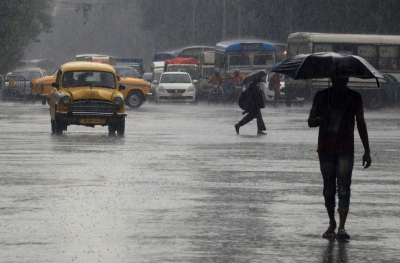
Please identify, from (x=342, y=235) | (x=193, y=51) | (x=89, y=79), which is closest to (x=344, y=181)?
(x=342, y=235)

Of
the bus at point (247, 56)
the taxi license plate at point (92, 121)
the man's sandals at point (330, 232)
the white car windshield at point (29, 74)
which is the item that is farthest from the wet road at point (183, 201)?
the white car windshield at point (29, 74)

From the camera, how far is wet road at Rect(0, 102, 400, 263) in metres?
10.2

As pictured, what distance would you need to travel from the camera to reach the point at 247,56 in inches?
2223

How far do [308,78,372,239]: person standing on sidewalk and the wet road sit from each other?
14.9 inches

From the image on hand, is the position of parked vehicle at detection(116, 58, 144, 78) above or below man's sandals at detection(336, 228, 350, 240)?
below

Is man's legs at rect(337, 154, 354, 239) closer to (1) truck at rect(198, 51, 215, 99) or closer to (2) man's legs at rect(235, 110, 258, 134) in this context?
(2) man's legs at rect(235, 110, 258, 134)

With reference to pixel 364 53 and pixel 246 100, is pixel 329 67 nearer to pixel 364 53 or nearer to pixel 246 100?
pixel 246 100

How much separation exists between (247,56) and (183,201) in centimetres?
4282

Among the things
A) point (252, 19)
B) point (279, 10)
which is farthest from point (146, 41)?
point (279, 10)

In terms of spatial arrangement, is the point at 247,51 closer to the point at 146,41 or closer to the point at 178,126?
the point at 178,126

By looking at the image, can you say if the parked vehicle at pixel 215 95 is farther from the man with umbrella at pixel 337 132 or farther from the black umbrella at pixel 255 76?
the man with umbrella at pixel 337 132

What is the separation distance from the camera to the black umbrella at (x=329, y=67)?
1131cm

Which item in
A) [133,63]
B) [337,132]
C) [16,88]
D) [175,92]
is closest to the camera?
[337,132]

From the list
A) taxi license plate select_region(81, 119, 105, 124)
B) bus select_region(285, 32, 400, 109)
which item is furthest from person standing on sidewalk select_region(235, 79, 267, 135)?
bus select_region(285, 32, 400, 109)
